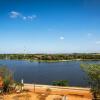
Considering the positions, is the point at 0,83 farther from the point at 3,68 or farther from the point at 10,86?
the point at 3,68

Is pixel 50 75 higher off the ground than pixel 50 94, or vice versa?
pixel 50 94

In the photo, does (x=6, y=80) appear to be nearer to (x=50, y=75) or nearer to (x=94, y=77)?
(x=94, y=77)

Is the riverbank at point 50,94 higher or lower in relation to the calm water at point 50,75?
higher

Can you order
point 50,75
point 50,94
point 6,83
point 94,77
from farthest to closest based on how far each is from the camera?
point 50,75
point 6,83
point 50,94
point 94,77

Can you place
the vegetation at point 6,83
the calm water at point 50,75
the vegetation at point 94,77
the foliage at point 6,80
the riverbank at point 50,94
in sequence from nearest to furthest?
the vegetation at point 94,77 < the riverbank at point 50,94 < the vegetation at point 6,83 < the foliage at point 6,80 < the calm water at point 50,75

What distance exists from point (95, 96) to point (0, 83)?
8.74 metres

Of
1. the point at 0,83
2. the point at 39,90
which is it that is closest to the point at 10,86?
the point at 0,83

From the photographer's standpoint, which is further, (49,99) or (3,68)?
(3,68)

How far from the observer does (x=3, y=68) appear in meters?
20.7

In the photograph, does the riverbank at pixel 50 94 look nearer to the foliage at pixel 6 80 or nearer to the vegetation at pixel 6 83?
the vegetation at pixel 6 83

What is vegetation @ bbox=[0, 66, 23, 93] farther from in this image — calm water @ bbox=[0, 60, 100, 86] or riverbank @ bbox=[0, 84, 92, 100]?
calm water @ bbox=[0, 60, 100, 86]

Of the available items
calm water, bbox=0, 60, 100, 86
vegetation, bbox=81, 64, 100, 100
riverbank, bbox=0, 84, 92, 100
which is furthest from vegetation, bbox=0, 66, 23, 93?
calm water, bbox=0, 60, 100, 86

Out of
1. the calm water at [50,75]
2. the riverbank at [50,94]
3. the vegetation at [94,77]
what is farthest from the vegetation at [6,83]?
the calm water at [50,75]

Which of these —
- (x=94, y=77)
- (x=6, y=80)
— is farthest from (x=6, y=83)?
(x=94, y=77)
